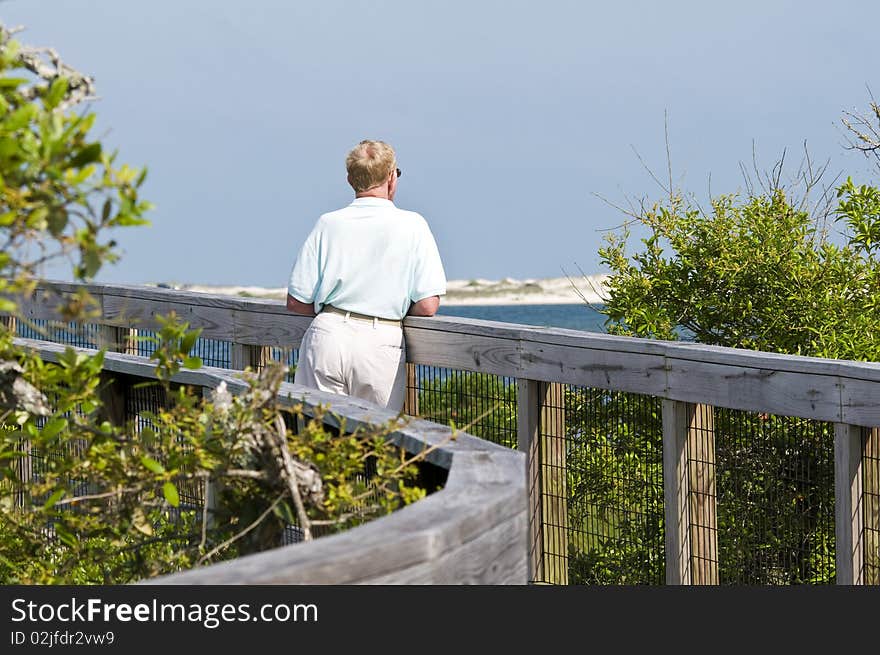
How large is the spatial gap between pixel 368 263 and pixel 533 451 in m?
1.20

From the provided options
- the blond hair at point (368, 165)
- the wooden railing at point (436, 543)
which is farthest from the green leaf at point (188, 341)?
the blond hair at point (368, 165)

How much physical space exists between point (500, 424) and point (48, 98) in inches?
126

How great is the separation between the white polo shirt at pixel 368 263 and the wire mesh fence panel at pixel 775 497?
61.1 inches

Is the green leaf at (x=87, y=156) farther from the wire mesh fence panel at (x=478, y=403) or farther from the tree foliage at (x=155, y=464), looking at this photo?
the wire mesh fence panel at (x=478, y=403)

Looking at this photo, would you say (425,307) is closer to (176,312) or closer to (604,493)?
(604,493)

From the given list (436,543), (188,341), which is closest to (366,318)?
(188,341)

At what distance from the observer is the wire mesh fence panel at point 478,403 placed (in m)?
5.33

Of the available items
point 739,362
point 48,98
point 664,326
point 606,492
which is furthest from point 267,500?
point 664,326

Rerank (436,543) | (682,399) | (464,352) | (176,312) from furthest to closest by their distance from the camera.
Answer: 1. (176,312)
2. (464,352)
3. (682,399)
4. (436,543)

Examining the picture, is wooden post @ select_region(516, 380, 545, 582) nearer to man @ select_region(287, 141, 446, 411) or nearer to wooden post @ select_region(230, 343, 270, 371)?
man @ select_region(287, 141, 446, 411)

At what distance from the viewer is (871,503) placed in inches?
170

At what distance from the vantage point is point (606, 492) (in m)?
5.33

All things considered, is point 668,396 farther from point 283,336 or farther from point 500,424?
point 283,336

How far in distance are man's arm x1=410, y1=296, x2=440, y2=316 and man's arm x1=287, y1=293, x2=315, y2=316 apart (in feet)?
1.58
